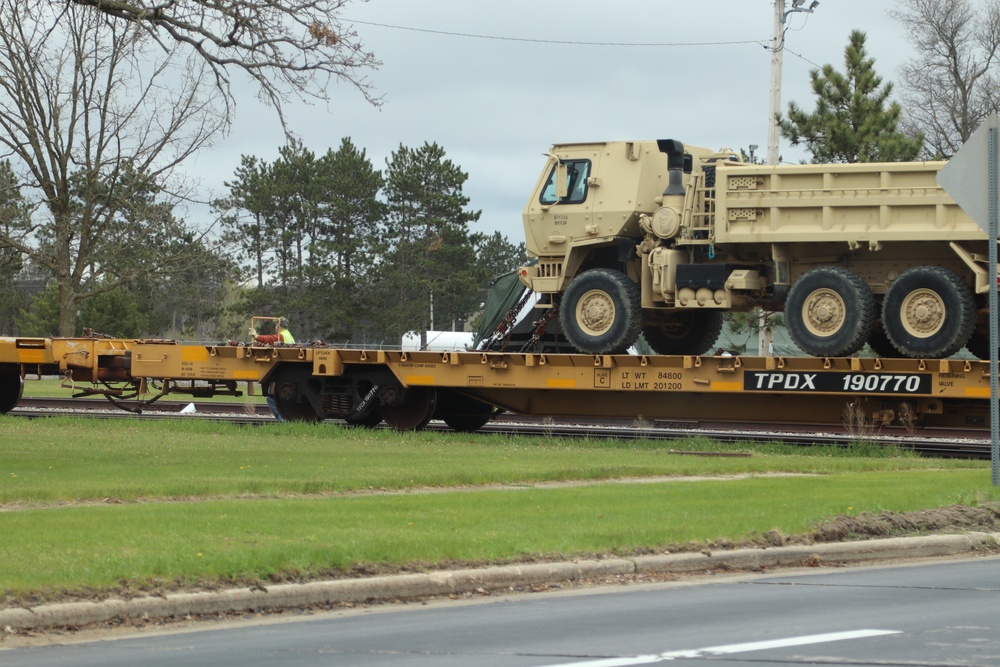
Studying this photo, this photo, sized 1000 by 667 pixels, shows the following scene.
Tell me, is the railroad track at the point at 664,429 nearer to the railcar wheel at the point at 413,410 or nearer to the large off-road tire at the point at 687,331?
the railcar wheel at the point at 413,410

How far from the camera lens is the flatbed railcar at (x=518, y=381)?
19.0 metres

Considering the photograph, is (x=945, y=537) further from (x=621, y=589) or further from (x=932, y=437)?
(x=932, y=437)

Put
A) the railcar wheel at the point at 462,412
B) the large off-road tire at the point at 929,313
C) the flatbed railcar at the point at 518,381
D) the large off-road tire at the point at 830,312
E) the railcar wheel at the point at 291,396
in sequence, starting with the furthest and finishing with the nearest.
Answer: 1. the railcar wheel at the point at 291,396
2. the railcar wheel at the point at 462,412
3. the flatbed railcar at the point at 518,381
4. the large off-road tire at the point at 830,312
5. the large off-road tire at the point at 929,313

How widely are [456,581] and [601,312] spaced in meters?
11.9

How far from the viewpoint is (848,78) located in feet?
101

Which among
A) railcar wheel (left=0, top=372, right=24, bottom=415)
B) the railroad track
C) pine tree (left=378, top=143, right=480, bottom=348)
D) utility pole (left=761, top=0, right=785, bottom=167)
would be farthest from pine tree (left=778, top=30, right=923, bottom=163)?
pine tree (left=378, top=143, right=480, bottom=348)

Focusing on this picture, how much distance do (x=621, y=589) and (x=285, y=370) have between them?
48.3 ft

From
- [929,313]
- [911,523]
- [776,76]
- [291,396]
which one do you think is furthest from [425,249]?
[911,523]

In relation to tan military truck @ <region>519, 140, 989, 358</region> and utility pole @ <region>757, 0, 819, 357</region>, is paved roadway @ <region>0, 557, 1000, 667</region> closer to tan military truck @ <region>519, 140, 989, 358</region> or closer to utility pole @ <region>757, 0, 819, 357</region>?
tan military truck @ <region>519, 140, 989, 358</region>

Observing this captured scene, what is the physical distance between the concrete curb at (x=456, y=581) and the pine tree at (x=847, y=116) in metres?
20.0

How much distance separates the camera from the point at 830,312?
19.0 meters

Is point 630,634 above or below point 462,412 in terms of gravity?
below

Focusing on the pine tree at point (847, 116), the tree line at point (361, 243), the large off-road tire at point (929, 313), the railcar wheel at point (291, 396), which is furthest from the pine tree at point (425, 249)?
the large off-road tire at point (929, 313)

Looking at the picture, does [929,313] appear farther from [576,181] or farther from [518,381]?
[518,381]
